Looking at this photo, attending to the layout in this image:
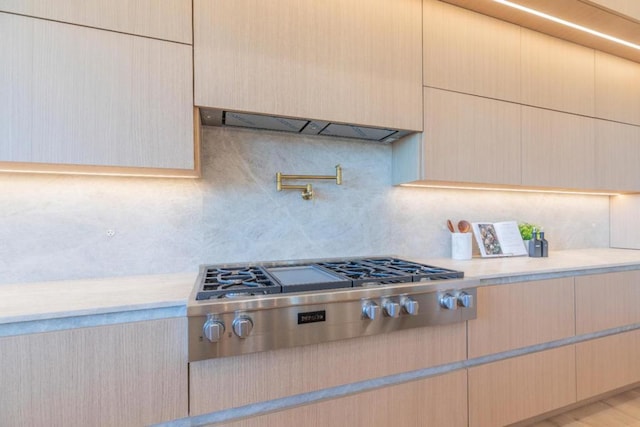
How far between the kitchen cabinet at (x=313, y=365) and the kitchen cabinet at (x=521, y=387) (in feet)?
0.78

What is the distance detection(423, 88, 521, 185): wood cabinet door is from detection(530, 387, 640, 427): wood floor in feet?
4.60

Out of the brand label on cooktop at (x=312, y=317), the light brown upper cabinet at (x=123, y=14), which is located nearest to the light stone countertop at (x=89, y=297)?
the brand label on cooktop at (x=312, y=317)

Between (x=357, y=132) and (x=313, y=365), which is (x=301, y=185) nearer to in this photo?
(x=357, y=132)

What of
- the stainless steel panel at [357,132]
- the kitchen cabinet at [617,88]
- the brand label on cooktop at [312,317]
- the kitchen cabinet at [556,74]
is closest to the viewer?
the brand label on cooktop at [312,317]

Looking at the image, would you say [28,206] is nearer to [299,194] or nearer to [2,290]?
[2,290]

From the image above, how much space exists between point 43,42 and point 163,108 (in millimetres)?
424

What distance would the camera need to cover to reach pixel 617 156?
7.51 ft

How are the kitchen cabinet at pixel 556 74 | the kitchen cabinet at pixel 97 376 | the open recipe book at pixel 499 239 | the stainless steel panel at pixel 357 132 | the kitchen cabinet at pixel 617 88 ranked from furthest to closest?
the kitchen cabinet at pixel 617 88
the open recipe book at pixel 499 239
the kitchen cabinet at pixel 556 74
the stainless steel panel at pixel 357 132
the kitchen cabinet at pixel 97 376

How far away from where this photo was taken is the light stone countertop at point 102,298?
0.90 meters

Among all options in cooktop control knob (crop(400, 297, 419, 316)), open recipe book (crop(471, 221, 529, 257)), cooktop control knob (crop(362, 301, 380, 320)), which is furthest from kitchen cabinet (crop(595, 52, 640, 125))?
Result: cooktop control knob (crop(362, 301, 380, 320))

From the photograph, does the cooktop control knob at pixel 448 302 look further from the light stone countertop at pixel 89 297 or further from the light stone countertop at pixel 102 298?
the light stone countertop at pixel 89 297

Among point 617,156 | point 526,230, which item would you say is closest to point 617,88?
point 617,156

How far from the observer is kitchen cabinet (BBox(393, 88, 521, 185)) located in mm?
1695

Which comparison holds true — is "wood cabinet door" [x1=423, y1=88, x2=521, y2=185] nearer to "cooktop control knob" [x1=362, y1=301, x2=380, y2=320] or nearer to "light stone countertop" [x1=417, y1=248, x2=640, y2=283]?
"light stone countertop" [x1=417, y1=248, x2=640, y2=283]
